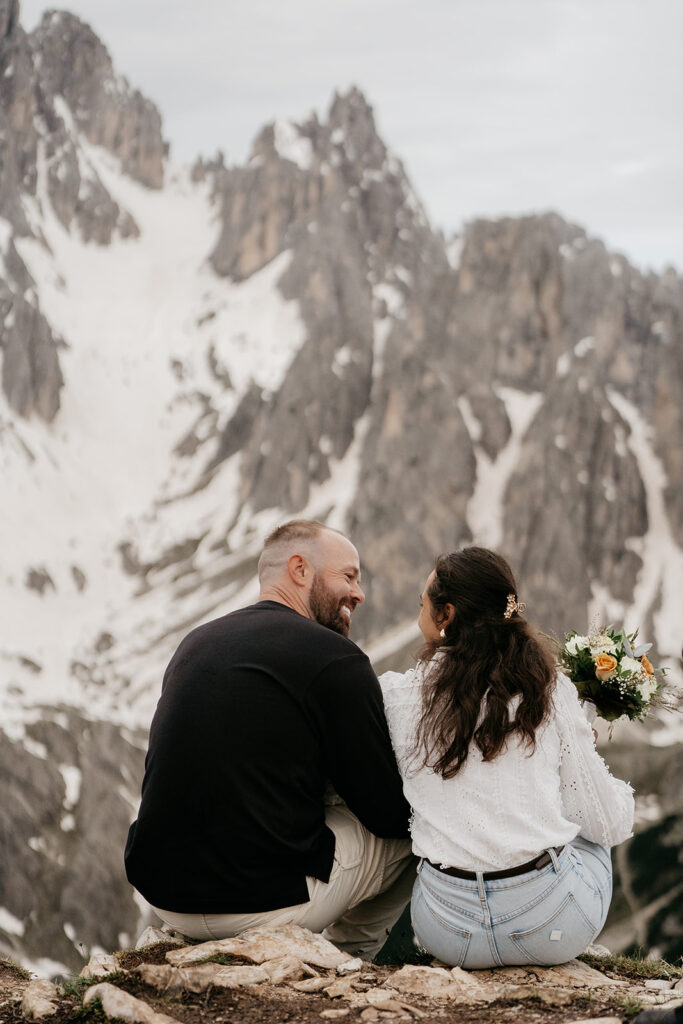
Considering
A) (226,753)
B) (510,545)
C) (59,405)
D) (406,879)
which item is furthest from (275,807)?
(59,405)

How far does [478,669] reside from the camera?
20.7ft

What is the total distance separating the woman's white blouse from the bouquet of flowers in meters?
1.11

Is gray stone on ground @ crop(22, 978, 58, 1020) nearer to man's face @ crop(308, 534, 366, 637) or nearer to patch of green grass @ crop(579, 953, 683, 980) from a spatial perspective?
man's face @ crop(308, 534, 366, 637)

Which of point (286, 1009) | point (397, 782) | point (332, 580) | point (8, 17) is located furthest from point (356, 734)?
point (8, 17)

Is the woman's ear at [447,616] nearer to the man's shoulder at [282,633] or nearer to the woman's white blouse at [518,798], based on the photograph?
the woman's white blouse at [518,798]

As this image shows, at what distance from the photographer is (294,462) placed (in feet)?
370

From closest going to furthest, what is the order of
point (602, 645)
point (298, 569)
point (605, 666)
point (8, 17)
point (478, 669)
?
1. point (478, 669)
2. point (298, 569)
3. point (605, 666)
4. point (602, 645)
5. point (8, 17)

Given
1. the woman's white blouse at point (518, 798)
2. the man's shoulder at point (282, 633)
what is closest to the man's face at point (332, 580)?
the man's shoulder at point (282, 633)

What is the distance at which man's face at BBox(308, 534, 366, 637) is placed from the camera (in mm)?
7250

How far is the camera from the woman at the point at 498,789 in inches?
244

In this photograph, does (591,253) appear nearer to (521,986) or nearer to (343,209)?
(343,209)

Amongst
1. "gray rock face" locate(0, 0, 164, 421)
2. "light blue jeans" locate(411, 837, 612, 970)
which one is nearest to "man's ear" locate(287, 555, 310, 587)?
"light blue jeans" locate(411, 837, 612, 970)

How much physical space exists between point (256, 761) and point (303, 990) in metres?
1.43

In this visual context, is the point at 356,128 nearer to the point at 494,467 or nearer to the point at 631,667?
the point at 494,467
